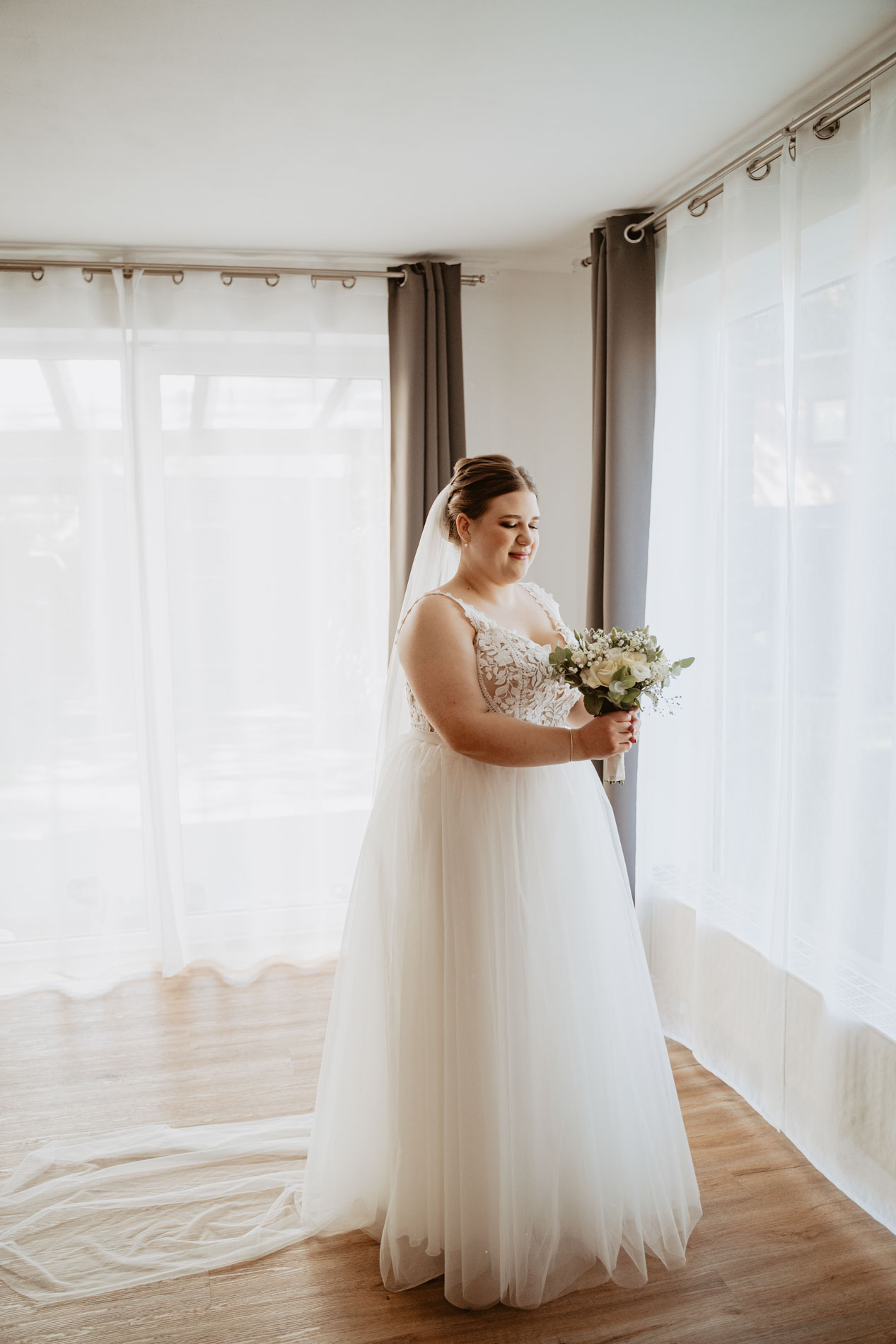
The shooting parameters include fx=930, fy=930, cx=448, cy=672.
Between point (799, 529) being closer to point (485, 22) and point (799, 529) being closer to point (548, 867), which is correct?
point (548, 867)

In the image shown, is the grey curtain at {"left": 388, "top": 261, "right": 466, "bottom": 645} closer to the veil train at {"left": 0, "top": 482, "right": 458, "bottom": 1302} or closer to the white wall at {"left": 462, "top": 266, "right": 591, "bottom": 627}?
the white wall at {"left": 462, "top": 266, "right": 591, "bottom": 627}

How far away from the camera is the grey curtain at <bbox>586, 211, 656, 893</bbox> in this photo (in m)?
3.30

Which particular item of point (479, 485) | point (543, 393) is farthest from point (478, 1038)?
point (543, 393)

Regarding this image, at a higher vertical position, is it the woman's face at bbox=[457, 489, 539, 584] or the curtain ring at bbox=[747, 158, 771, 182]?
Result: the curtain ring at bbox=[747, 158, 771, 182]

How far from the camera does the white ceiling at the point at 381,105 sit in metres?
2.03

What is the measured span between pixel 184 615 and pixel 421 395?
51.1 inches

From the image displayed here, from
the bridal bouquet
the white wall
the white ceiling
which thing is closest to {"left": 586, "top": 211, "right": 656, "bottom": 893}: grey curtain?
the white ceiling

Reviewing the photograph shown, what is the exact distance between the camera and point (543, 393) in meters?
3.97

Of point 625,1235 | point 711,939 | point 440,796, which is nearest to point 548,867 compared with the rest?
point 440,796

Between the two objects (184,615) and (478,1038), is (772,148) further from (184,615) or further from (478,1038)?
(184,615)

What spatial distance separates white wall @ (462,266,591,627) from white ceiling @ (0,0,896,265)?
50cm

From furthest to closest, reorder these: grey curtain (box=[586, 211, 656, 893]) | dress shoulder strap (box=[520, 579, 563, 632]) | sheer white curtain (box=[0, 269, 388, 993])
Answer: sheer white curtain (box=[0, 269, 388, 993]), grey curtain (box=[586, 211, 656, 893]), dress shoulder strap (box=[520, 579, 563, 632])

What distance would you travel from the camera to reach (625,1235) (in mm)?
2133

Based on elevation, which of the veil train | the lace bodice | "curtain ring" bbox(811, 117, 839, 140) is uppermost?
"curtain ring" bbox(811, 117, 839, 140)
